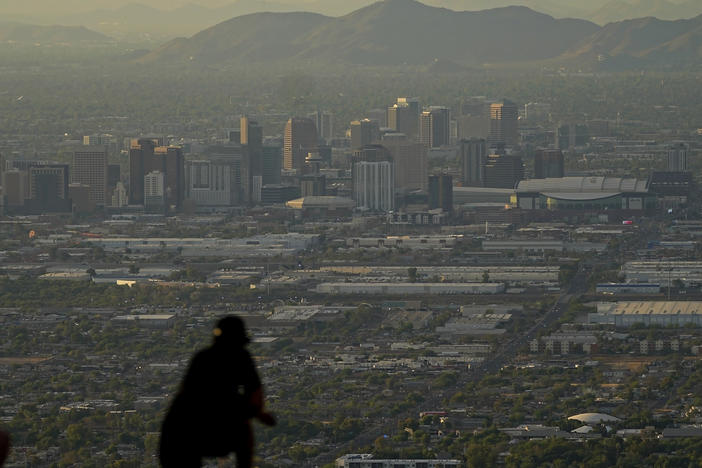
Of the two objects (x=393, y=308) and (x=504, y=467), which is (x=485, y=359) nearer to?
(x=393, y=308)

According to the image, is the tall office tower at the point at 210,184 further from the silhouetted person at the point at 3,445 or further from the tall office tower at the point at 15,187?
the silhouetted person at the point at 3,445

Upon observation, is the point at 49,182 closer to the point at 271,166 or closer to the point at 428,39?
the point at 271,166

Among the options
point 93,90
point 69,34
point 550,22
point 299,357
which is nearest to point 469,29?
point 550,22

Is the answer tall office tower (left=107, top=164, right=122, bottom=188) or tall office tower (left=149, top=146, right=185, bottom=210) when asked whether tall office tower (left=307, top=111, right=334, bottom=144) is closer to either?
tall office tower (left=107, top=164, right=122, bottom=188)

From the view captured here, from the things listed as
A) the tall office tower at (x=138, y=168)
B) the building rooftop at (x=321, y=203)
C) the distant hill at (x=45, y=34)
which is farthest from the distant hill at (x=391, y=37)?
the building rooftop at (x=321, y=203)

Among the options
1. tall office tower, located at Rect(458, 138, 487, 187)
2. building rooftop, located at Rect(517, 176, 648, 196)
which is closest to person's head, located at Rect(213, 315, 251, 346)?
building rooftop, located at Rect(517, 176, 648, 196)

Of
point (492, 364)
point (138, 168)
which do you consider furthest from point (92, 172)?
point (492, 364)
